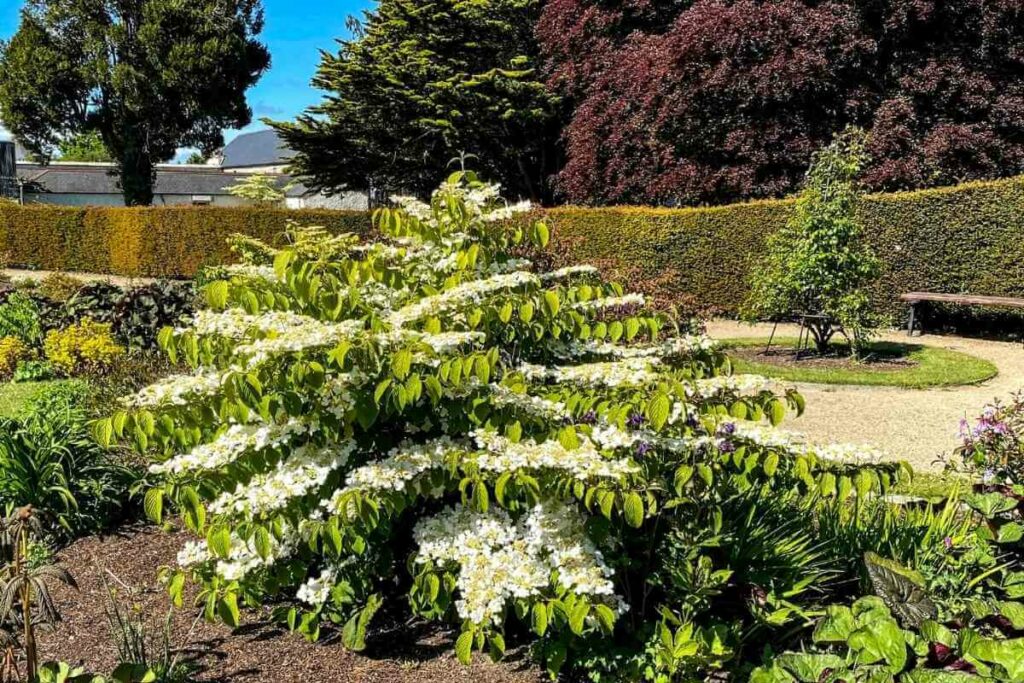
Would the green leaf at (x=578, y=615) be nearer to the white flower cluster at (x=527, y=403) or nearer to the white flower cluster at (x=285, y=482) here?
the white flower cluster at (x=527, y=403)

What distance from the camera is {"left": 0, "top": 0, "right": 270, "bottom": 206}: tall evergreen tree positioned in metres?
31.2

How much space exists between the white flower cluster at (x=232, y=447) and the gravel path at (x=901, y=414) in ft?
13.3

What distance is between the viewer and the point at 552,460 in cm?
229

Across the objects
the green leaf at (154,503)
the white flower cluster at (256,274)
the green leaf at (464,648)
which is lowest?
the green leaf at (464,648)

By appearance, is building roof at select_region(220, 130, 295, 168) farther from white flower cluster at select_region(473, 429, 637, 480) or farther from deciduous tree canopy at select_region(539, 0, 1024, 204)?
white flower cluster at select_region(473, 429, 637, 480)

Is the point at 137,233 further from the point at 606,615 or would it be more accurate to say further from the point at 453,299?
the point at 606,615

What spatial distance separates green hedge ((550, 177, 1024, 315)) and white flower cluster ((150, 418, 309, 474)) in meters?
7.55

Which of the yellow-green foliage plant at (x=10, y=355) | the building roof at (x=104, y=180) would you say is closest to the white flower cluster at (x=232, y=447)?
the yellow-green foliage plant at (x=10, y=355)

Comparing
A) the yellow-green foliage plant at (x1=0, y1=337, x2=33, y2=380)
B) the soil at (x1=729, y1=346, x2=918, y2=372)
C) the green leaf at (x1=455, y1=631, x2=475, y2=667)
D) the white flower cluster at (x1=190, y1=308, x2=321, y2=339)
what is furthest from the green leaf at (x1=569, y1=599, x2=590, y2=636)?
the yellow-green foliage plant at (x1=0, y1=337, x2=33, y2=380)

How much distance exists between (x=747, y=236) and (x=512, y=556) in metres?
12.1

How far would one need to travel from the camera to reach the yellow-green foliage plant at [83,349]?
7562 millimetres

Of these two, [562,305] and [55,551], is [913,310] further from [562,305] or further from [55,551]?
[55,551]

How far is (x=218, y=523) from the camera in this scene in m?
2.72

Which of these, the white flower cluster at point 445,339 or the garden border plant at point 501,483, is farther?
the white flower cluster at point 445,339
